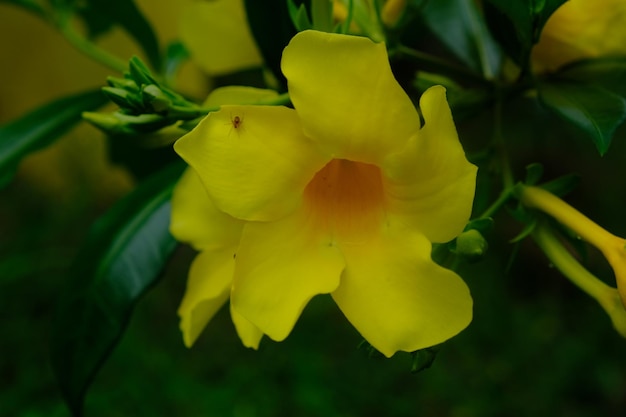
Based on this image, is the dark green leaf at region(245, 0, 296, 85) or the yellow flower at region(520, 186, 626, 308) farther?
the dark green leaf at region(245, 0, 296, 85)

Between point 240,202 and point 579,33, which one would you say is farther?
point 579,33

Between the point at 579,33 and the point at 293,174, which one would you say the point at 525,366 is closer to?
the point at 579,33

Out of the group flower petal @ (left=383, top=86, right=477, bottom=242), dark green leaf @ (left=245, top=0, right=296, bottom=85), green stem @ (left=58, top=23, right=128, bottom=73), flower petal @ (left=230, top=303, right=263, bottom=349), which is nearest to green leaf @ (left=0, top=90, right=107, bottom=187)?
green stem @ (left=58, top=23, right=128, bottom=73)

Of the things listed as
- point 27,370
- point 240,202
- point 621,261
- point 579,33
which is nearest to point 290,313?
point 240,202

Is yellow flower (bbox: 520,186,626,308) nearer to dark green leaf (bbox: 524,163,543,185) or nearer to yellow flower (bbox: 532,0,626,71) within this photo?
Answer: dark green leaf (bbox: 524,163,543,185)

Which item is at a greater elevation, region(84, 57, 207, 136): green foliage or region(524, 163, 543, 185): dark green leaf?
region(84, 57, 207, 136): green foliage

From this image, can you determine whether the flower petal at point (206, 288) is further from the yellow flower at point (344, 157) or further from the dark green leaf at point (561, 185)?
the dark green leaf at point (561, 185)
